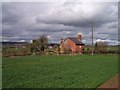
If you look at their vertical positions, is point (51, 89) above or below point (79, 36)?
below

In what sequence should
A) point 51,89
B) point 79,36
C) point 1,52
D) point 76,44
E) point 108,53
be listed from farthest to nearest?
point 79,36 → point 76,44 → point 108,53 → point 1,52 → point 51,89

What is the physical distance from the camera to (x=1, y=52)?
59688 millimetres

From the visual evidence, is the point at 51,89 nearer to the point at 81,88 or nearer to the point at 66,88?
the point at 66,88

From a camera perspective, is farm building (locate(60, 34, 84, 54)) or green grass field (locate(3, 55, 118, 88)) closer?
green grass field (locate(3, 55, 118, 88))

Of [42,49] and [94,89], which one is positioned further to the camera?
[42,49]

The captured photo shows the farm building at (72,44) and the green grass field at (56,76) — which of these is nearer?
the green grass field at (56,76)

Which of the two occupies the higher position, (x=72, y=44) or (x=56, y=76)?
(x=72, y=44)

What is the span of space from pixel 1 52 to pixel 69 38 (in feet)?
117

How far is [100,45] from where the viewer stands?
271ft

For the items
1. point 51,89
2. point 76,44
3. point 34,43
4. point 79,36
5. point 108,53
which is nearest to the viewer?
point 51,89

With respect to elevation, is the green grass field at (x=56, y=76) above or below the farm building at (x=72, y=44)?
below

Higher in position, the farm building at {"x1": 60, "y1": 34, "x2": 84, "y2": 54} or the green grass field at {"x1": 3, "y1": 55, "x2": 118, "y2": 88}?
the farm building at {"x1": 60, "y1": 34, "x2": 84, "y2": 54}

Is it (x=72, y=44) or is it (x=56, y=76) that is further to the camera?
(x=72, y=44)

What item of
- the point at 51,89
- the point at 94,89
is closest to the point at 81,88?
the point at 94,89
